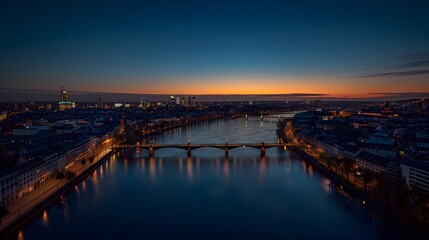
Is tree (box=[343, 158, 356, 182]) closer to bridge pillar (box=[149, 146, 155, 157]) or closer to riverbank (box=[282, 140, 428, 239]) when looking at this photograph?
riverbank (box=[282, 140, 428, 239])

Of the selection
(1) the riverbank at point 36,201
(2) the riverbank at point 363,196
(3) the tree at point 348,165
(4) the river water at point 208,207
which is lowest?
(4) the river water at point 208,207

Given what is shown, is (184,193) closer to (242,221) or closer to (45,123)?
(242,221)

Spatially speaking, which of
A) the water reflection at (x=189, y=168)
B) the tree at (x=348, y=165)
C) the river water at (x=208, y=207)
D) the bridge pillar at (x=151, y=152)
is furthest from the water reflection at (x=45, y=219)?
the tree at (x=348, y=165)

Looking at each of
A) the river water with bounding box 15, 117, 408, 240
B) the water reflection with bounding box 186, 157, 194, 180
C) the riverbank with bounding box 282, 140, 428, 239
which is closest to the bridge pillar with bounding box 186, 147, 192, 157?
the water reflection with bounding box 186, 157, 194, 180

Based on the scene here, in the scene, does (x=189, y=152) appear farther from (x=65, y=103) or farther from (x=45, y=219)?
(x=65, y=103)

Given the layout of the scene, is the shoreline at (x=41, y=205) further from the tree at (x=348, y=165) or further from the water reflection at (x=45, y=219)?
the tree at (x=348, y=165)
